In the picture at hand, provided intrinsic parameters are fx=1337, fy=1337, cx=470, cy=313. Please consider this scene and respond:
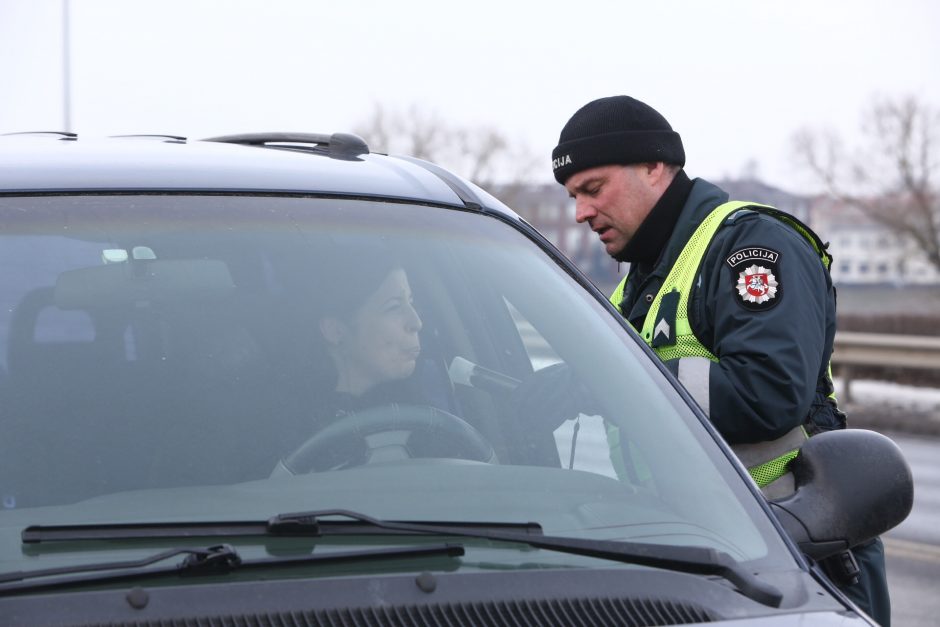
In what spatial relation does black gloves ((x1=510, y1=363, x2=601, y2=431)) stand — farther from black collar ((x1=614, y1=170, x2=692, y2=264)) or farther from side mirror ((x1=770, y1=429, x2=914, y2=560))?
black collar ((x1=614, y1=170, x2=692, y2=264))

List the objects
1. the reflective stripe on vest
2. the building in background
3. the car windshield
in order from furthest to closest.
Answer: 1. the building in background
2. the reflective stripe on vest
3. the car windshield

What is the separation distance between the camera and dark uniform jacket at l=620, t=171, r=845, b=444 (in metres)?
3.02

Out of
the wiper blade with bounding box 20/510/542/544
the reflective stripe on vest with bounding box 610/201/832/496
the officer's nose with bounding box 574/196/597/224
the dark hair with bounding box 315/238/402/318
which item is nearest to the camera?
the wiper blade with bounding box 20/510/542/544

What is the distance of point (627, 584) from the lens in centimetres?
188

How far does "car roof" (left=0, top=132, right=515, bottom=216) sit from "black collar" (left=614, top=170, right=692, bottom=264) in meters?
0.83

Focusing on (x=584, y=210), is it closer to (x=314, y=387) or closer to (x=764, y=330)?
(x=764, y=330)

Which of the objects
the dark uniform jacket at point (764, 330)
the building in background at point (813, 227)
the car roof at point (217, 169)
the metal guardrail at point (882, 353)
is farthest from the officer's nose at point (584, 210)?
the metal guardrail at point (882, 353)

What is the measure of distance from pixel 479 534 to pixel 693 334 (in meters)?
1.44

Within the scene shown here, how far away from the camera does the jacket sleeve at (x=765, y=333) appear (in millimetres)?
3018

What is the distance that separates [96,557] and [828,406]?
2.05 metres

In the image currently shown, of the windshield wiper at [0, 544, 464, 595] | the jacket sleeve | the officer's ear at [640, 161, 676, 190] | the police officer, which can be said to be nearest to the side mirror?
the police officer

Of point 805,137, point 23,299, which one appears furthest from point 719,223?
point 805,137

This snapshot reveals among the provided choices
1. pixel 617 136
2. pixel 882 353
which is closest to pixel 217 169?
pixel 617 136

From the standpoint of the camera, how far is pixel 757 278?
309 cm
